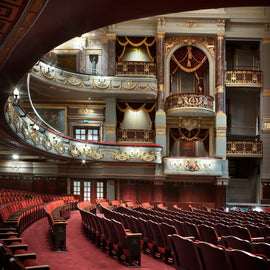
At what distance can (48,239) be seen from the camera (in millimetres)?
8195

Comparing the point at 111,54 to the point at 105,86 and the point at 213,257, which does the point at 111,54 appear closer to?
the point at 105,86

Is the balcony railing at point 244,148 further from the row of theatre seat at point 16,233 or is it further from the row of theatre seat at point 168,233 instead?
the row of theatre seat at point 168,233

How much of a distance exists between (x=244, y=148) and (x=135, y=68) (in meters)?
7.65

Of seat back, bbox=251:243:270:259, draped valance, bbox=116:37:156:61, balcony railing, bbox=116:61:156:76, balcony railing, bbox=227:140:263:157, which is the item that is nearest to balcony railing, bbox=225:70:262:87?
balcony railing, bbox=227:140:263:157

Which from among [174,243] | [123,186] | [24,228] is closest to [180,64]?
[123,186]

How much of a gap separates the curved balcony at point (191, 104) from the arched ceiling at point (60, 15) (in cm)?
1587

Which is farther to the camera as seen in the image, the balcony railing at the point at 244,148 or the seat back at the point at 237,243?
the balcony railing at the point at 244,148

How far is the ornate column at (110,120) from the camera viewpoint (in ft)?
68.3

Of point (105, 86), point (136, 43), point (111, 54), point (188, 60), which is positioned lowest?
point (105, 86)

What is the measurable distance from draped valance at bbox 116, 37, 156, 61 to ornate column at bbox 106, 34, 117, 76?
19.4 inches

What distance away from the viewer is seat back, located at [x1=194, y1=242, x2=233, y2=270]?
3650 mm

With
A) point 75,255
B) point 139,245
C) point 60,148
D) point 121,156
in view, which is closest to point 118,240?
point 139,245

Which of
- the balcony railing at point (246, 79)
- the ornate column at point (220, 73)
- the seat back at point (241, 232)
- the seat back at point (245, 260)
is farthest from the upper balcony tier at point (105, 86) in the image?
the seat back at point (245, 260)

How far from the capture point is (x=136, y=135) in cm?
2148
